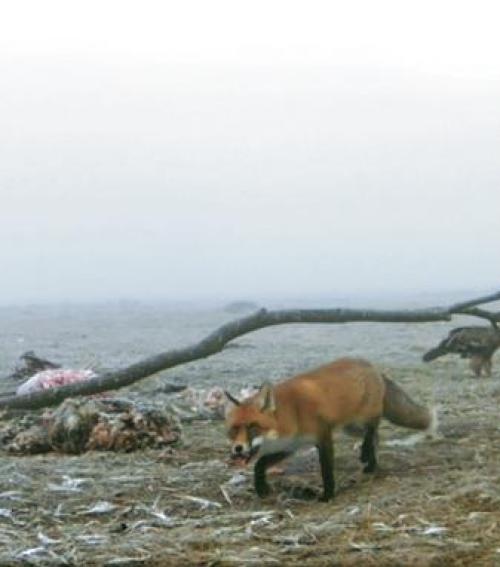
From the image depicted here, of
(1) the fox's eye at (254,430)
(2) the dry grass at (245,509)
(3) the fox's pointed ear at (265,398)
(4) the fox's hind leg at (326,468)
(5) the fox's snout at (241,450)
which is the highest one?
(3) the fox's pointed ear at (265,398)

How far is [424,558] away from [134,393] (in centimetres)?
797

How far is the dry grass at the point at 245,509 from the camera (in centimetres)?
555

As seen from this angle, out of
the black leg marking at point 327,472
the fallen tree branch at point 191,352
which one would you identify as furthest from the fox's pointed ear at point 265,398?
the fallen tree branch at point 191,352

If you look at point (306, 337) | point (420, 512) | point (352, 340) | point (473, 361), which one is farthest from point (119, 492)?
point (306, 337)

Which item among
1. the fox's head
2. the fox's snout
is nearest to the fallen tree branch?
the fox's head

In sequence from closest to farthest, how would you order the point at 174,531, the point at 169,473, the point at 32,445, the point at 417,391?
the point at 174,531 < the point at 169,473 < the point at 32,445 < the point at 417,391

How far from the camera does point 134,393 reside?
13.0 m

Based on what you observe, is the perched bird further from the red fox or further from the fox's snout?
the fox's snout

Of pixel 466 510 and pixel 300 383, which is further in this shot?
pixel 300 383

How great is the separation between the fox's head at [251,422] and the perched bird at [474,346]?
27.3ft

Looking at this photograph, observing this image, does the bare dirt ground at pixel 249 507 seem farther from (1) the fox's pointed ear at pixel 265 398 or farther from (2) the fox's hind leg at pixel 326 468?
(1) the fox's pointed ear at pixel 265 398

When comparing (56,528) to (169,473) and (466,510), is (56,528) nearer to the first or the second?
(169,473)

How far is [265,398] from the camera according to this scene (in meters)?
6.95

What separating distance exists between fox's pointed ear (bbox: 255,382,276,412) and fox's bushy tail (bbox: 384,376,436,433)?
157 cm
